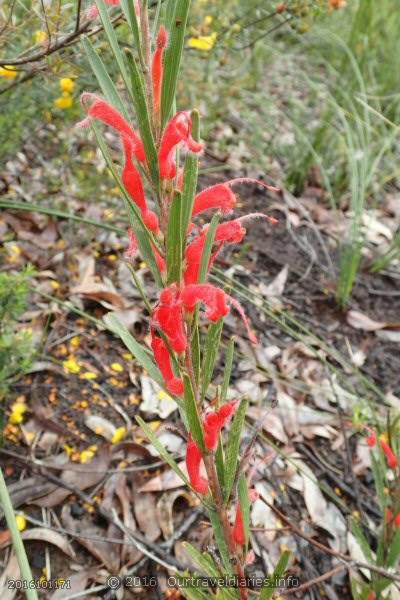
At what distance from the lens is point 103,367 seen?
70.2 inches

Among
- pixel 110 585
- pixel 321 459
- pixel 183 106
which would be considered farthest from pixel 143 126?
pixel 183 106

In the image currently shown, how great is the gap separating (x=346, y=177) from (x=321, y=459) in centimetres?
186

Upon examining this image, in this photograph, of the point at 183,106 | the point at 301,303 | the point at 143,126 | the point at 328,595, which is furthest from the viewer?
the point at 183,106

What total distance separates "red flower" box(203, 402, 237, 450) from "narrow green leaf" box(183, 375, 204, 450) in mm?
13

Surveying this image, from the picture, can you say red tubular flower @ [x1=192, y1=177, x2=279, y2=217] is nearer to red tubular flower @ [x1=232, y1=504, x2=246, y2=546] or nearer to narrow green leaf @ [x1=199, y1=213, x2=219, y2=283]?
narrow green leaf @ [x1=199, y1=213, x2=219, y2=283]

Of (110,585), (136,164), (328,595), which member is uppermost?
(136,164)

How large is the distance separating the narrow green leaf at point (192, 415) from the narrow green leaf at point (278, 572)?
216 mm

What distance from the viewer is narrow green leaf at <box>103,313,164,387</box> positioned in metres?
0.81

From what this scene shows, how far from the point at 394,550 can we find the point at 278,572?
1.23ft

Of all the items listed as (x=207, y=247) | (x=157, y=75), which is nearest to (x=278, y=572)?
(x=207, y=247)

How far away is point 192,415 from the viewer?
78 centimetres

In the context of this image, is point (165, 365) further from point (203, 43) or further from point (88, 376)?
point (203, 43)

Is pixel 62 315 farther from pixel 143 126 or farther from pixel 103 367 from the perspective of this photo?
pixel 143 126

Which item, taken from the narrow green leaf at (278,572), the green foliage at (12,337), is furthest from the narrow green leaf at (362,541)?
the green foliage at (12,337)
